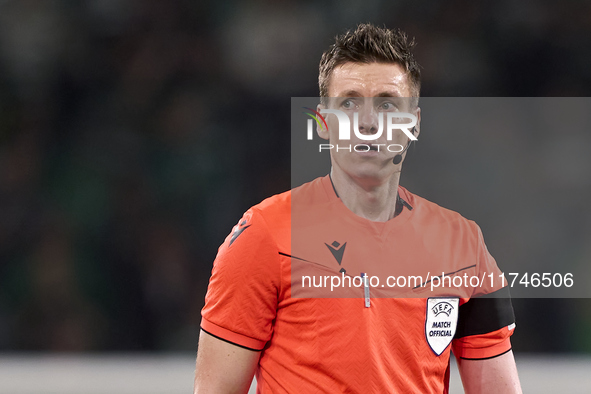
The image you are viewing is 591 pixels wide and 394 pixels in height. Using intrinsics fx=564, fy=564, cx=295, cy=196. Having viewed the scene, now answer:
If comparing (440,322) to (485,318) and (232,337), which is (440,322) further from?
(232,337)

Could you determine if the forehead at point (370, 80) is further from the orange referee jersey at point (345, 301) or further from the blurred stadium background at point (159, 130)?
the blurred stadium background at point (159, 130)

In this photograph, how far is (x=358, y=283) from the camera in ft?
4.20

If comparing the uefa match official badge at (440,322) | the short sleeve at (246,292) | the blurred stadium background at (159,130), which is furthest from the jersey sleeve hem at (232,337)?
the blurred stadium background at (159,130)

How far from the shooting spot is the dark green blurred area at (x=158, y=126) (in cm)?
301

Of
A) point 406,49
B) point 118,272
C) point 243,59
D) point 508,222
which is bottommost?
point 118,272

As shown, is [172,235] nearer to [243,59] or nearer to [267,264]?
[243,59]

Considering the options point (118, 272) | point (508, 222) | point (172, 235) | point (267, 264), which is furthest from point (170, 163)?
point (267, 264)

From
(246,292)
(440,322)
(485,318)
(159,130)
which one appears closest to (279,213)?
(246,292)

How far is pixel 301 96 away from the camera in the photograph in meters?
3.10

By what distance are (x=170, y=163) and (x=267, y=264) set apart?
2.06m

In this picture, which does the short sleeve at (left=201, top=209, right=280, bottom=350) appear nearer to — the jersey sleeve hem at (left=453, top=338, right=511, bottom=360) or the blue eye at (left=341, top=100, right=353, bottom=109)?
the blue eye at (left=341, top=100, right=353, bottom=109)

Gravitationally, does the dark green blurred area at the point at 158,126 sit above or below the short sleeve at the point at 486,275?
above

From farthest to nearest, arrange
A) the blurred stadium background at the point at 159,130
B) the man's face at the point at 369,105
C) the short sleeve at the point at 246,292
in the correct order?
the blurred stadium background at the point at 159,130
the man's face at the point at 369,105
the short sleeve at the point at 246,292

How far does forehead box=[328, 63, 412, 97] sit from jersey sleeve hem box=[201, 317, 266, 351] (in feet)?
1.95
